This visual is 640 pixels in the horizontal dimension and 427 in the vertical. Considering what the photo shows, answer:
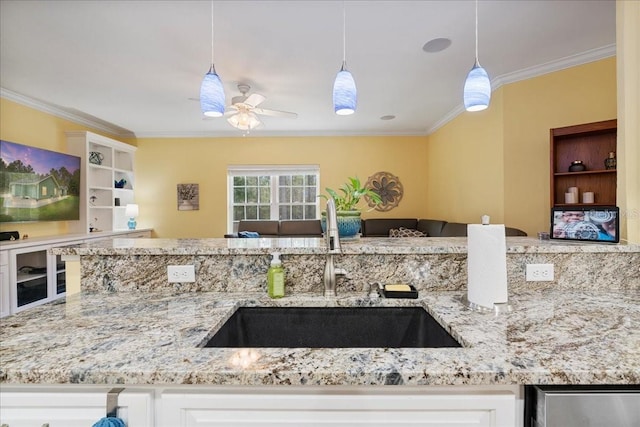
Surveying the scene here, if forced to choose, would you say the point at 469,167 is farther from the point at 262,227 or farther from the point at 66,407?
the point at 66,407

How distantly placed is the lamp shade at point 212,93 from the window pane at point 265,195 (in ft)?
11.8

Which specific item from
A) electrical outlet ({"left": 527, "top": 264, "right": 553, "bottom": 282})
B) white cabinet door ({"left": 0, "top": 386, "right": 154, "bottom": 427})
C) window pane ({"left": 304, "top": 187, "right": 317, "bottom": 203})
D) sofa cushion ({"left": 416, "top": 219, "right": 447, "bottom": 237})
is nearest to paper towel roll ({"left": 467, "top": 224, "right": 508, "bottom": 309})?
electrical outlet ({"left": 527, "top": 264, "right": 553, "bottom": 282})

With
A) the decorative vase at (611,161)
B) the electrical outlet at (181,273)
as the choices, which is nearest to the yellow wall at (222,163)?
the decorative vase at (611,161)

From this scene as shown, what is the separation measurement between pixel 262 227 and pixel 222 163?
1.43 m

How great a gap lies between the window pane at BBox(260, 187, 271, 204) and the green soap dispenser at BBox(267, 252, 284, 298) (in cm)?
453

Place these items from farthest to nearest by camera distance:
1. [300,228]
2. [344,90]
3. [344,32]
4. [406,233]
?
[300,228], [406,233], [344,32], [344,90]

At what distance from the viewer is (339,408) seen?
64cm

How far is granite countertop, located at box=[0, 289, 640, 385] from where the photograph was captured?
0.61 metres

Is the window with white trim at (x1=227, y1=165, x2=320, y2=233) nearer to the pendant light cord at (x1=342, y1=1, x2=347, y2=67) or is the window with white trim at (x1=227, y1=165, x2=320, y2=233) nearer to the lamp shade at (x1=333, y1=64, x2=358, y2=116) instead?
the pendant light cord at (x1=342, y1=1, x2=347, y2=67)

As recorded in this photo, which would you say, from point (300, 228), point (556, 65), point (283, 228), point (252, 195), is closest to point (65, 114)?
point (252, 195)

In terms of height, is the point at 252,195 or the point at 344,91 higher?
the point at 344,91

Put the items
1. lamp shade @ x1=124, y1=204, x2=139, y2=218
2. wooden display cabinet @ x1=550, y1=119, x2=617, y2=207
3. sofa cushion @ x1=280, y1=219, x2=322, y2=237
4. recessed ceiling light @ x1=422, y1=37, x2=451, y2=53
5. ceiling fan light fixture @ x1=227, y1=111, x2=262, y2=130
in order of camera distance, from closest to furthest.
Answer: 1. recessed ceiling light @ x1=422, y1=37, x2=451, y2=53
2. wooden display cabinet @ x1=550, y1=119, x2=617, y2=207
3. ceiling fan light fixture @ x1=227, y1=111, x2=262, y2=130
4. lamp shade @ x1=124, y1=204, x2=139, y2=218
5. sofa cushion @ x1=280, y1=219, x2=322, y2=237

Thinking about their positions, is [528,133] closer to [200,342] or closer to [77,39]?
[200,342]

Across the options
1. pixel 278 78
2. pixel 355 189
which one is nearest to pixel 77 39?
pixel 278 78
